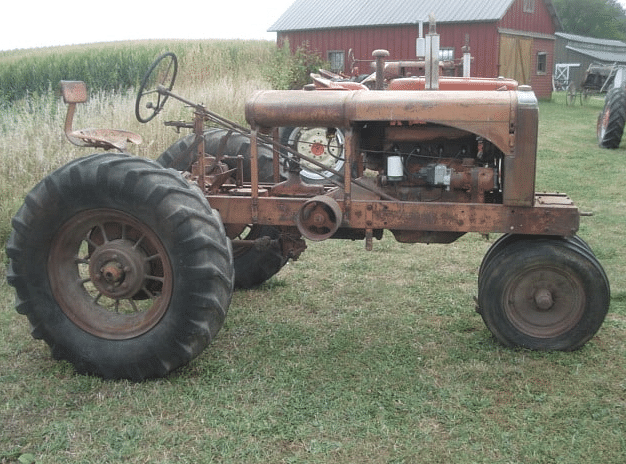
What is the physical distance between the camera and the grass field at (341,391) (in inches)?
124

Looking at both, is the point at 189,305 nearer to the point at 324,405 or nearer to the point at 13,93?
the point at 324,405

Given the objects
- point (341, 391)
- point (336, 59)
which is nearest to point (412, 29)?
point (336, 59)

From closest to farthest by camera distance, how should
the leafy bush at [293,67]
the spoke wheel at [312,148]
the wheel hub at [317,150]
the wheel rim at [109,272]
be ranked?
1. the wheel rim at [109,272]
2. the spoke wheel at [312,148]
3. the wheel hub at [317,150]
4. the leafy bush at [293,67]

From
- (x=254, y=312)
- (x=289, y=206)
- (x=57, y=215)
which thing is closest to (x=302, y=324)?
(x=254, y=312)

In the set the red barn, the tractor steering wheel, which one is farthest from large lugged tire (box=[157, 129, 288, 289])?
the red barn

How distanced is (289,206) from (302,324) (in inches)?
34.4

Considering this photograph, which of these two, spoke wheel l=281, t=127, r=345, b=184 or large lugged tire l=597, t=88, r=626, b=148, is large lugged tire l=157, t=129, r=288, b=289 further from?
large lugged tire l=597, t=88, r=626, b=148

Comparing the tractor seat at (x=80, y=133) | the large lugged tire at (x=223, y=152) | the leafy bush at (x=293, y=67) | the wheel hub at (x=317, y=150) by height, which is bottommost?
the wheel hub at (x=317, y=150)

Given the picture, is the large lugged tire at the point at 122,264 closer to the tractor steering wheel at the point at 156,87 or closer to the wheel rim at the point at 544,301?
the tractor steering wheel at the point at 156,87

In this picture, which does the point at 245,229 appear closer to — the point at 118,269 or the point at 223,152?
the point at 223,152

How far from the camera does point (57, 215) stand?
3.86 meters

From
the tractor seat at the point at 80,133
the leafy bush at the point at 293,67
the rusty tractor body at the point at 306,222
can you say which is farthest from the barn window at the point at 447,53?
the tractor seat at the point at 80,133

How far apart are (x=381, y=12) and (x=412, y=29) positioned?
4.79ft

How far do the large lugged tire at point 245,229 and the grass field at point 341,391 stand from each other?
0.18m
